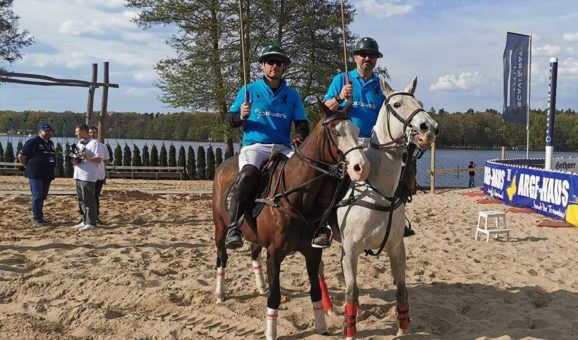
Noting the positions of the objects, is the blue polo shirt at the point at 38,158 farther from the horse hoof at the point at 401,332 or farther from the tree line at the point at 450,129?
the tree line at the point at 450,129

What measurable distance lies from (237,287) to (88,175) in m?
5.36

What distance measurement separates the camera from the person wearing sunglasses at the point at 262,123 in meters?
5.09

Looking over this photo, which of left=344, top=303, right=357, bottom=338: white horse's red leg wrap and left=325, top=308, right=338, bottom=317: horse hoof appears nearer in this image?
left=344, top=303, right=357, bottom=338: white horse's red leg wrap

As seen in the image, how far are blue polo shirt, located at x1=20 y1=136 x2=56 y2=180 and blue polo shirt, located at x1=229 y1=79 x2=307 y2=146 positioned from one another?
7.33 meters

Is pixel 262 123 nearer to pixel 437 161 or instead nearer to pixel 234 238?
pixel 234 238

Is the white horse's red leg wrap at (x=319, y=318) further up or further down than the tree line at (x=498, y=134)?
further down

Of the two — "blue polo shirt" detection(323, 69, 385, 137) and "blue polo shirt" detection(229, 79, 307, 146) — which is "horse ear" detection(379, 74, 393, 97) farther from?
"blue polo shirt" detection(229, 79, 307, 146)

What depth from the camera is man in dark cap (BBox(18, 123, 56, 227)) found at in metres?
10.9

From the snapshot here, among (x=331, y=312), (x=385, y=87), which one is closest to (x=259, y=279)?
(x=331, y=312)

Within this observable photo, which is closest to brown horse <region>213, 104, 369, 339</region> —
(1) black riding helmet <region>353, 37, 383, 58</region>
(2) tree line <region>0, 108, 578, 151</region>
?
(1) black riding helmet <region>353, 37, 383, 58</region>

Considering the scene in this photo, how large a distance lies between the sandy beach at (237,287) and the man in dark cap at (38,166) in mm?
478

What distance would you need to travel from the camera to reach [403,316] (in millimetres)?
4895

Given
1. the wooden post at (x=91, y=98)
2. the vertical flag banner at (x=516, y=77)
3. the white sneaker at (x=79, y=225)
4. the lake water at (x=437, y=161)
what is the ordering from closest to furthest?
the white sneaker at (x=79, y=225) < the wooden post at (x=91, y=98) < the vertical flag banner at (x=516, y=77) < the lake water at (x=437, y=161)

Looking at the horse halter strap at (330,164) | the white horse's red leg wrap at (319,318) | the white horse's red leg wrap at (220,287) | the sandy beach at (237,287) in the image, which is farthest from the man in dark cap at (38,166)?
the horse halter strap at (330,164)
